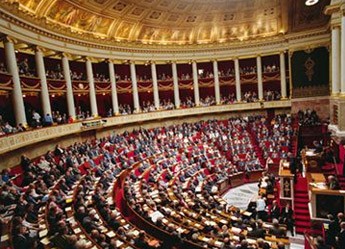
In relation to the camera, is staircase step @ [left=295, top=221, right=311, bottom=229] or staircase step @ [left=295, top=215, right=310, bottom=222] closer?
staircase step @ [left=295, top=221, right=311, bottom=229]

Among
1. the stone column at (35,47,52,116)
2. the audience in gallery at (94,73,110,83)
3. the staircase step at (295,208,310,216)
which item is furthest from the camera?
the audience in gallery at (94,73,110,83)

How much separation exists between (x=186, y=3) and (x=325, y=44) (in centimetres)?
1281

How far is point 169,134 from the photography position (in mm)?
22719

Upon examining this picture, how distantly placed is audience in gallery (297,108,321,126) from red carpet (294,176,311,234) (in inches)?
395

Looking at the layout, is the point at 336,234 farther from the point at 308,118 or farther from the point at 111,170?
the point at 308,118

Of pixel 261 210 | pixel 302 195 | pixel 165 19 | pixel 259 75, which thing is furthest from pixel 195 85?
pixel 261 210

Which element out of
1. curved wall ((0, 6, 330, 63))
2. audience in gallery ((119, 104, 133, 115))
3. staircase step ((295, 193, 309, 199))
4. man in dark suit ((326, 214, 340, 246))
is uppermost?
curved wall ((0, 6, 330, 63))

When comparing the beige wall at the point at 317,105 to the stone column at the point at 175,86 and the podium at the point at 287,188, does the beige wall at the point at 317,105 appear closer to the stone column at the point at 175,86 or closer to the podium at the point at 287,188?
the stone column at the point at 175,86

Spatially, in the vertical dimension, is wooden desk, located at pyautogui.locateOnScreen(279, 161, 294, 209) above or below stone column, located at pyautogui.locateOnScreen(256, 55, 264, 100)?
below

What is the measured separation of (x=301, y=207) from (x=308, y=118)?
42.8 ft

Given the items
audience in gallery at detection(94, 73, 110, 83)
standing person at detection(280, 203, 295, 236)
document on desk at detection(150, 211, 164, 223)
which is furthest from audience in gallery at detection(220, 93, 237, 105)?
document on desk at detection(150, 211, 164, 223)

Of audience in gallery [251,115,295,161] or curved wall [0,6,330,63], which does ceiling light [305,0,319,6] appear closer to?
curved wall [0,6,330,63]

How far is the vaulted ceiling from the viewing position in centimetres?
1786

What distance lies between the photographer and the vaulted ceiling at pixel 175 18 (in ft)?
58.6
